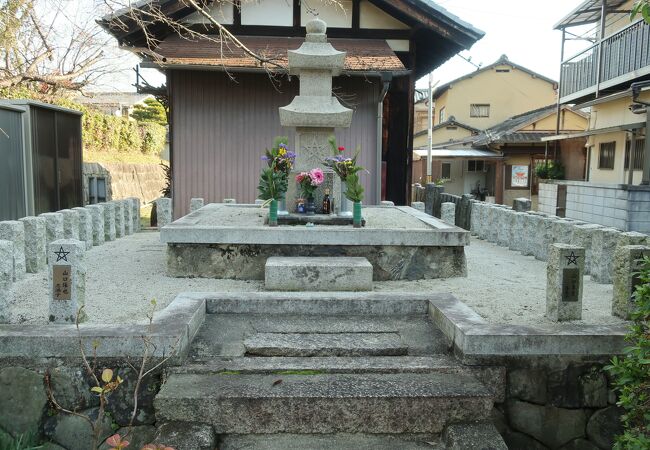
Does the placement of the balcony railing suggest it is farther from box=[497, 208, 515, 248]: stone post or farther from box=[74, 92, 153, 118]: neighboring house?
box=[74, 92, 153, 118]: neighboring house

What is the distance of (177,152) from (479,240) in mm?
6574

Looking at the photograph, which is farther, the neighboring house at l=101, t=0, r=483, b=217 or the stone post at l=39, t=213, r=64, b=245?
the neighboring house at l=101, t=0, r=483, b=217

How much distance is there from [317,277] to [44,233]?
3.75m

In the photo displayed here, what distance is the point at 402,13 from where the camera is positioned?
37.2 feet

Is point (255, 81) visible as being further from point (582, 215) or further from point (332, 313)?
point (582, 215)

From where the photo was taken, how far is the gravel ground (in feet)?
17.2

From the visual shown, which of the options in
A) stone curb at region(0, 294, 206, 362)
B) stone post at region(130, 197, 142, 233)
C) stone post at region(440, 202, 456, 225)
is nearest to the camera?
stone curb at region(0, 294, 206, 362)

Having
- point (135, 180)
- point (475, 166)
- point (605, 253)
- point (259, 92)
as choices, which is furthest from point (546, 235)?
point (475, 166)

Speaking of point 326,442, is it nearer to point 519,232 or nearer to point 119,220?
point 519,232

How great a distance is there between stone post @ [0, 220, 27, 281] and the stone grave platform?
165cm

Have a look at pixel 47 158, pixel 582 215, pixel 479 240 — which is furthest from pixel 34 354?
pixel 582 215

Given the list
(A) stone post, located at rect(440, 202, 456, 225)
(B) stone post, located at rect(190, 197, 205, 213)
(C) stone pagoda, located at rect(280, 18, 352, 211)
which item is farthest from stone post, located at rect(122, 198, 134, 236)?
(A) stone post, located at rect(440, 202, 456, 225)

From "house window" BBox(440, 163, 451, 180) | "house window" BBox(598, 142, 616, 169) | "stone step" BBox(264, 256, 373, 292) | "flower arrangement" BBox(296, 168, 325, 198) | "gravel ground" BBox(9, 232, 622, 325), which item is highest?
"house window" BBox(598, 142, 616, 169)

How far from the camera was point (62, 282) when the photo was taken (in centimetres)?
463
